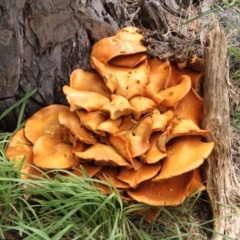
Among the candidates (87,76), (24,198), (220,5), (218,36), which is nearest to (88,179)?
(24,198)

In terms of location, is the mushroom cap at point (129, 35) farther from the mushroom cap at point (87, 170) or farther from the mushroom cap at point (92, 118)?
the mushroom cap at point (87, 170)

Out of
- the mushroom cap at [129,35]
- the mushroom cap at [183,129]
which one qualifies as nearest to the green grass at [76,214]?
the mushroom cap at [183,129]

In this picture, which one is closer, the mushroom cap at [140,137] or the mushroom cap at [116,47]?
the mushroom cap at [140,137]

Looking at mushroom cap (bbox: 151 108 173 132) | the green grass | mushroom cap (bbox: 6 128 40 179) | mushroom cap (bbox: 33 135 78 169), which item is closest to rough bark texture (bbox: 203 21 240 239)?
the green grass

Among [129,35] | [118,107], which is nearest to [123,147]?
[118,107]

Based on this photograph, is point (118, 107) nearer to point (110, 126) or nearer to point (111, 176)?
point (110, 126)

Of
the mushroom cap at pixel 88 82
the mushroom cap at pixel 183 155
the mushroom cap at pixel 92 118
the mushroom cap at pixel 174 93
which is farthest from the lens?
the mushroom cap at pixel 88 82

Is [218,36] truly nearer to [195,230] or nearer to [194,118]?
[194,118]
